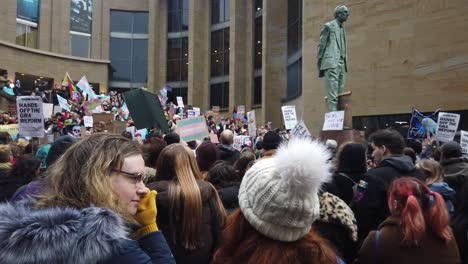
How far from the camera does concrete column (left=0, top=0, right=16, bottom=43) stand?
3541cm

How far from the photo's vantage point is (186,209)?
128 inches

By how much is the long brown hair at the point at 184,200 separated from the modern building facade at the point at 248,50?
17482mm

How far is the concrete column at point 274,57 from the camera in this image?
3394 centimetres

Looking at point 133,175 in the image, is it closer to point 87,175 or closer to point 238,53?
point 87,175

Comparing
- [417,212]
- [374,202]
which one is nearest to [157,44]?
[374,202]

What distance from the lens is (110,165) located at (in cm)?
213

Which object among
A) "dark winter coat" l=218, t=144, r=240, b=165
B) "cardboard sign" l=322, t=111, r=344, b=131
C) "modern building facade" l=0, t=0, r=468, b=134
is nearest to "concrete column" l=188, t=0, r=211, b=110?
"modern building facade" l=0, t=0, r=468, b=134

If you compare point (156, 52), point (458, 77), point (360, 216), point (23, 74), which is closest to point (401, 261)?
point (360, 216)

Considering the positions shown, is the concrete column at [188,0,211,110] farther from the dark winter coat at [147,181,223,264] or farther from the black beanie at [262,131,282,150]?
the dark winter coat at [147,181,223,264]

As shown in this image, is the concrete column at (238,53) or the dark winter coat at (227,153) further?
the concrete column at (238,53)

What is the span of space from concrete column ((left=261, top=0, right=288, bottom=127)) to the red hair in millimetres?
30804

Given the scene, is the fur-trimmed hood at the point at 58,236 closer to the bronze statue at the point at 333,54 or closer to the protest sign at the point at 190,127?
the protest sign at the point at 190,127

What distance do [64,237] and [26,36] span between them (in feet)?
137

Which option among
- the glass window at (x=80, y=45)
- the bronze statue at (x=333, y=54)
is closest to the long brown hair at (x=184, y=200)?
the bronze statue at (x=333, y=54)
